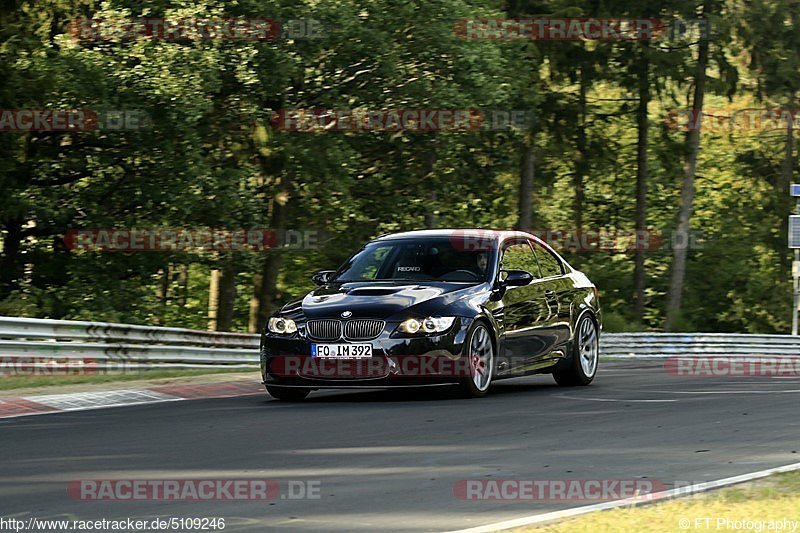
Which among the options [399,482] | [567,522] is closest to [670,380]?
[399,482]

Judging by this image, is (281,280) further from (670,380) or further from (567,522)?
(567,522)

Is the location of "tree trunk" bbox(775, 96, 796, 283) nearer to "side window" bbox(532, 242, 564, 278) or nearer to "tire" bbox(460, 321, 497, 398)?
"side window" bbox(532, 242, 564, 278)

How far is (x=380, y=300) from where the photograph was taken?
A: 42.6 ft

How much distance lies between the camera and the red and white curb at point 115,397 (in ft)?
41.5

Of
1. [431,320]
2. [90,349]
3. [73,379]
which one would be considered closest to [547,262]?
[431,320]

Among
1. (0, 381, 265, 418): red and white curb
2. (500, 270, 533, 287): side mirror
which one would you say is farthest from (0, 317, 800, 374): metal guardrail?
(500, 270, 533, 287): side mirror

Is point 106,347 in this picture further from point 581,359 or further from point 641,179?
point 641,179

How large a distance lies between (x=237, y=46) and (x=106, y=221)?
4.68 m

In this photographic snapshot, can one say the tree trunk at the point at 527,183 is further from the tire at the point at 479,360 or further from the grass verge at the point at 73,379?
the tire at the point at 479,360

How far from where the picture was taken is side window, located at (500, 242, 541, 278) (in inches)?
565

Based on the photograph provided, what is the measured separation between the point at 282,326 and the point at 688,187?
3615cm

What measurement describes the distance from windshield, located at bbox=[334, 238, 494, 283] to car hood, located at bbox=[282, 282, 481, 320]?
0.32 metres

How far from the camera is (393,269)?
555 inches

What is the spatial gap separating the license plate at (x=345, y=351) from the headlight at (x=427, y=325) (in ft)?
1.21
